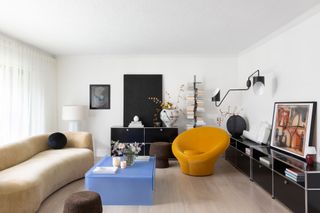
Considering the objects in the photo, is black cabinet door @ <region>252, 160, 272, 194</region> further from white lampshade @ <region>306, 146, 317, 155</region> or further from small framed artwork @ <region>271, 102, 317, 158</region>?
white lampshade @ <region>306, 146, 317, 155</region>

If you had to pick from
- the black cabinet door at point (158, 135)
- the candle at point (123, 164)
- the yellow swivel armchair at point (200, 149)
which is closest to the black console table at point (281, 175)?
the yellow swivel armchair at point (200, 149)

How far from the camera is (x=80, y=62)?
5875 millimetres

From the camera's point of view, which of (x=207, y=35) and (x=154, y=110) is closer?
(x=207, y=35)

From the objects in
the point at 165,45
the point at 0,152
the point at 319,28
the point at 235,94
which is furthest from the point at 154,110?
the point at 319,28

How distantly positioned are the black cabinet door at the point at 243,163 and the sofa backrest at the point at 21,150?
3.65 m

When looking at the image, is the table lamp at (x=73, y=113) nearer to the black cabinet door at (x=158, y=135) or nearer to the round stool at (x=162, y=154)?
the black cabinet door at (x=158, y=135)

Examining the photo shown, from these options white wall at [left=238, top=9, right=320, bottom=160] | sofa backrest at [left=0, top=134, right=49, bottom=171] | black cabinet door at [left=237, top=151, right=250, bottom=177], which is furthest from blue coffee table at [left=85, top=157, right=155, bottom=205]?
white wall at [left=238, top=9, right=320, bottom=160]

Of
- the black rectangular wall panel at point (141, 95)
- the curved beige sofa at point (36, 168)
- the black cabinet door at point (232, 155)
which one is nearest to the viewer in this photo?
the curved beige sofa at point (36, 168)

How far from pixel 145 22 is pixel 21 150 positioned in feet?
9.05

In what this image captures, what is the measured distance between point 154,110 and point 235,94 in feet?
6.72

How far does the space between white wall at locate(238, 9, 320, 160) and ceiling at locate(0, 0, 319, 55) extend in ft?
0.77

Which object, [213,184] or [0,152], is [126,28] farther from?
[213,184]

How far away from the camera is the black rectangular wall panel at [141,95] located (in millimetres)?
5785

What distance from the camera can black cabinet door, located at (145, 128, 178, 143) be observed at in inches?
214
